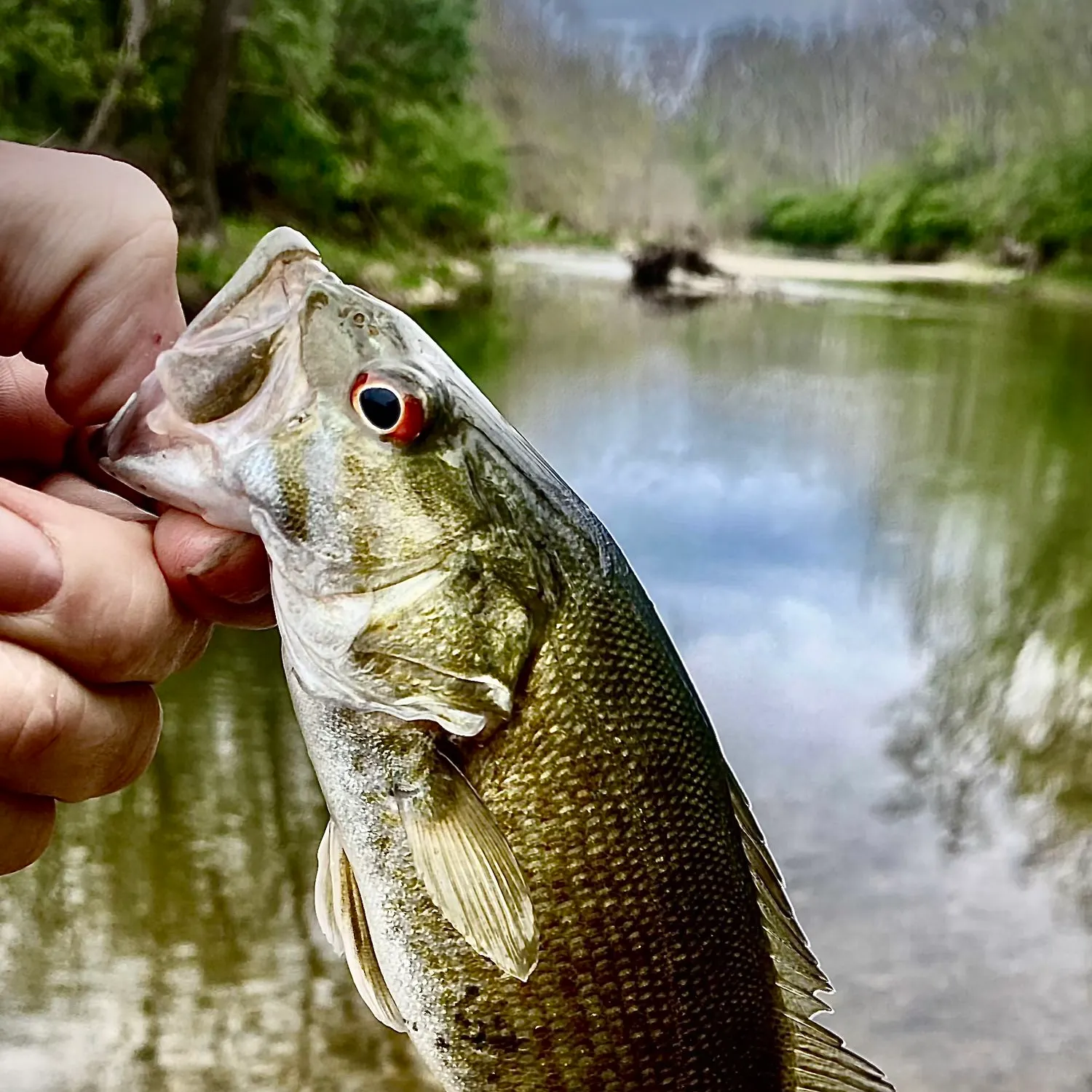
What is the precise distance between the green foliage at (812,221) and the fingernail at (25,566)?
61025 millimetres

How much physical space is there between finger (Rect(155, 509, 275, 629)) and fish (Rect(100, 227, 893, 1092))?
39 mm

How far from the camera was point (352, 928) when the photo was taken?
169cm

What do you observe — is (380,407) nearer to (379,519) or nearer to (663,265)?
(379,519)

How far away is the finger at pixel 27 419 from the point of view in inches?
65.6

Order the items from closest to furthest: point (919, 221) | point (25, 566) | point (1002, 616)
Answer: point (25, 566) < point (1002, 616) < point (919, 221)

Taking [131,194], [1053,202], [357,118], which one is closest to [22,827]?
[131,194]

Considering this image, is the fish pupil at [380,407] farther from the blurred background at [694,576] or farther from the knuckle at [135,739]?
the blurred background at [694,576]

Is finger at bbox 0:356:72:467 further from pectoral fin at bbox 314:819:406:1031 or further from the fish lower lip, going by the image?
pectoral fin at bbox 314:819:406:1031

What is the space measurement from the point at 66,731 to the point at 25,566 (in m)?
0.26

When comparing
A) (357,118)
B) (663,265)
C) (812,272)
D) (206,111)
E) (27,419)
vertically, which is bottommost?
(27,419)

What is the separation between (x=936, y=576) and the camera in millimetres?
9344

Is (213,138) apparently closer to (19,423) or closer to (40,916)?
(40,916)

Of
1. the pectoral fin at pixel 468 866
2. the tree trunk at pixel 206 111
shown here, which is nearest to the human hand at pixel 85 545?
the pectoral fin at pixel 468 866

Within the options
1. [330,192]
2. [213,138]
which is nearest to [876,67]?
[330,192]
